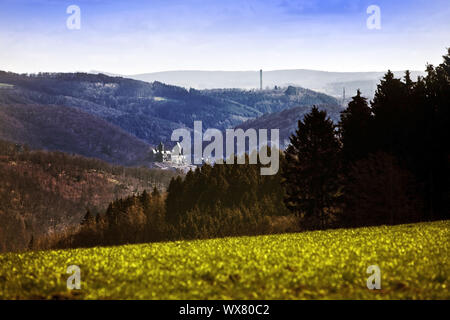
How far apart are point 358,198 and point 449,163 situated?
9.77 m

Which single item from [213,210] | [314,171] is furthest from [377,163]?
[213,210]

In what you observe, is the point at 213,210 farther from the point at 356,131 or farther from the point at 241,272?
the point at 241,272

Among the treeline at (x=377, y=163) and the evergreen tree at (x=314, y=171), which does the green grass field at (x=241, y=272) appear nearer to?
the treeline at (x=377, y=163)

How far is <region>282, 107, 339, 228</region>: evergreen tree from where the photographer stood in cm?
5834

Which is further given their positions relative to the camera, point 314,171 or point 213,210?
point 213,210

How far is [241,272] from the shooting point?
62.7 ft

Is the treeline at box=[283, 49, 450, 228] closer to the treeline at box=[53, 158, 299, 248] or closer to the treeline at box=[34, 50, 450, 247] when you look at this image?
the treeline at box=[34, 50, 450, 247]

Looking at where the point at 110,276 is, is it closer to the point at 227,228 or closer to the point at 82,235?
the point at 227,228

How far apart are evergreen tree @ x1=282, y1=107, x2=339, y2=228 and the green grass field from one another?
1270 inches

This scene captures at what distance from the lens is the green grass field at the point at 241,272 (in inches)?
659

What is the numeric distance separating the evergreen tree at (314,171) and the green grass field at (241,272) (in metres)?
32.3

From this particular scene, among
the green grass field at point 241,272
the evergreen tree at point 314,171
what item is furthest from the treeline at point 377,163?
the green grass field at point 241,272

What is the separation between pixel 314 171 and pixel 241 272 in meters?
40.9
